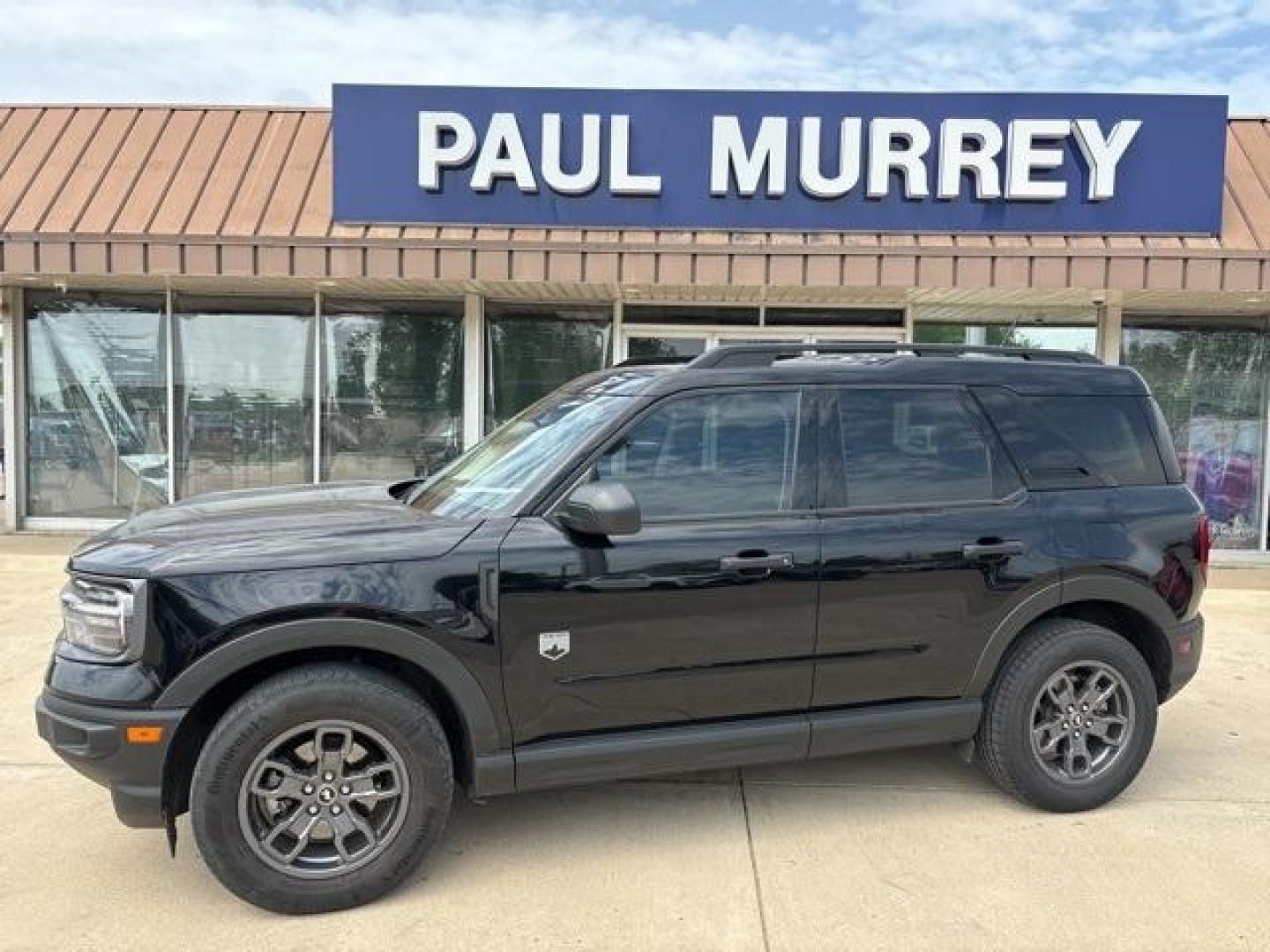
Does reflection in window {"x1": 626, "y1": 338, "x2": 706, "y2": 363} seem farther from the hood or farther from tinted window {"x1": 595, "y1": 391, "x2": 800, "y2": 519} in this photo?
the hood

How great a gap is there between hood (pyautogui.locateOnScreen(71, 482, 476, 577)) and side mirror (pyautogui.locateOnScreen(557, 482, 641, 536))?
1.23 feet

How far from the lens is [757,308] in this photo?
10.1m

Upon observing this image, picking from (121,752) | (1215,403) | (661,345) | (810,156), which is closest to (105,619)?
(121,752)

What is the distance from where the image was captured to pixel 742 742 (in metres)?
3.51

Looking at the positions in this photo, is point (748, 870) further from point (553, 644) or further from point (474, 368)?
point (474, 368)

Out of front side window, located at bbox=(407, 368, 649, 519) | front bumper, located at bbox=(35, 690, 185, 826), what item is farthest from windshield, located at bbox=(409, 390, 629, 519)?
front bumper, located at bbox=(35, 690, 185, 826)

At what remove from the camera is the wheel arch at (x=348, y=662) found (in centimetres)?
303

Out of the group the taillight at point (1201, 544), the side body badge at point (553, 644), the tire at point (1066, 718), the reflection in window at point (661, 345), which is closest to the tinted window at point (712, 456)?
the side body badge at point (553, 644)

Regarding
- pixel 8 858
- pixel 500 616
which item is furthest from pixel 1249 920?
pixel 8 858

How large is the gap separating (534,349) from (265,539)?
7100 millimetres

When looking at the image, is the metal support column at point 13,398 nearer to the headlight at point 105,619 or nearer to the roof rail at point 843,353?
the headlight at point 105,619

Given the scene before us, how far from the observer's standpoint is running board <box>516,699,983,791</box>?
333 centimetres

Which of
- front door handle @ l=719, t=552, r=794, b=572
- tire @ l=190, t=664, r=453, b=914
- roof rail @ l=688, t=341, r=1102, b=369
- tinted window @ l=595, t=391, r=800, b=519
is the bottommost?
tire @ l=190, t=664, r=453, b=914

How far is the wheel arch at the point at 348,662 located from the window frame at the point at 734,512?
632mm
